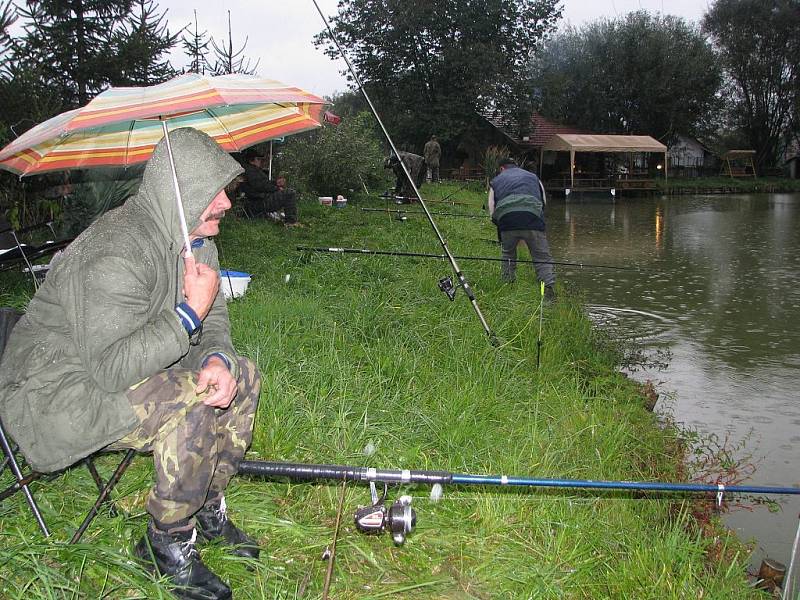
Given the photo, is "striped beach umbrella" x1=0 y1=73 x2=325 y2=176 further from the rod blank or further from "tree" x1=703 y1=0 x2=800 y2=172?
"tree" x1=703 y1=0 x2=800 y2=172

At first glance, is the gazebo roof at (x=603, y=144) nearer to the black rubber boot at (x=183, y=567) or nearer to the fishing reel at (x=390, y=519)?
the fishing reel at (x=390, y=519)

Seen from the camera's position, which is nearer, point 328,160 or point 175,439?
point 175,439

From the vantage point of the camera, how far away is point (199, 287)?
2412mm

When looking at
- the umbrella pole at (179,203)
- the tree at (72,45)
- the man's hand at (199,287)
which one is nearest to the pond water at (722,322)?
the man's hand at (199,287)

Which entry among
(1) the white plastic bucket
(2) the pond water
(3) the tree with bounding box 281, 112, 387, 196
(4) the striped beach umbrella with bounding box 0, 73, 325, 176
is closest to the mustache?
(4) the striped beach umbrella with bounding box 0, 73, 325, 176

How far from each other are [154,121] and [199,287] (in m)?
1.83

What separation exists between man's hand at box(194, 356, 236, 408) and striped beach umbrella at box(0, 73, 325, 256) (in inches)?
16.3

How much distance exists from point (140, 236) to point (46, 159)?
154cm

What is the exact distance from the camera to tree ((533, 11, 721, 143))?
41.9 meters

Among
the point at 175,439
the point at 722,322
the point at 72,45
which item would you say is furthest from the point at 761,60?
the point at 175,439

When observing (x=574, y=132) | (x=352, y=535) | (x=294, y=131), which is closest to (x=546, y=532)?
(x=352, y=535)

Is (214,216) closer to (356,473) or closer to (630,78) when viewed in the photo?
(356,473)

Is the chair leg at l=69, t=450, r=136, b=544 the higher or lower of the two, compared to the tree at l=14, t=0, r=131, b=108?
lower

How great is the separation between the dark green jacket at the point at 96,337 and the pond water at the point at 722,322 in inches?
130
